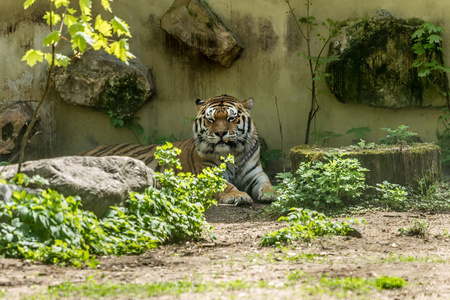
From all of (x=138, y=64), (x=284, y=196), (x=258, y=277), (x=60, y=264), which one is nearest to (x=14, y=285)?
(x=60, y=264)

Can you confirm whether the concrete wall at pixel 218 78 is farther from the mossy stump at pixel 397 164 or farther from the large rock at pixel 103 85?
the mossy stump at pixel 397 164

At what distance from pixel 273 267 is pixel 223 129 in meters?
4.20

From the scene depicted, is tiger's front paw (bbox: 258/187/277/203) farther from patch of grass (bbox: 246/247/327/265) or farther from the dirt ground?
patch of grass (bbox: 246/247/327/265)

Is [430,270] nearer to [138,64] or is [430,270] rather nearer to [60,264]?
[60,264]

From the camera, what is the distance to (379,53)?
9141 mm

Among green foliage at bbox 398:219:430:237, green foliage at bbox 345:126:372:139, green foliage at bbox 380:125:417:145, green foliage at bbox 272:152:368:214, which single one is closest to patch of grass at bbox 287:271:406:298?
green foliage at bbox 398:219:430:237

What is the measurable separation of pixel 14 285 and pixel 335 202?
392cm

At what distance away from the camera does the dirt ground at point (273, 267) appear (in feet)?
11.3

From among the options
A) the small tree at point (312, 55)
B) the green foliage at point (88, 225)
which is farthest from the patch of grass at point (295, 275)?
the small tree at point (312, 55)

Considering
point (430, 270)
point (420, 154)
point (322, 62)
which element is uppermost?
point (322, 62)

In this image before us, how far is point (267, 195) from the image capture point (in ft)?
25.2

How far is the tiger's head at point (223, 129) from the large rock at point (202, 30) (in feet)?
3.52

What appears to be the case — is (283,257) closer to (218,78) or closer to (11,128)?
(218,78)

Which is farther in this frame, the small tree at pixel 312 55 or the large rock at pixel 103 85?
the large rock at pixel 103 85
